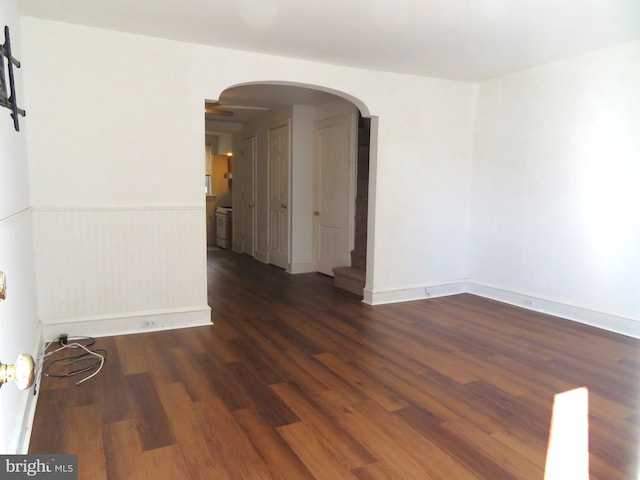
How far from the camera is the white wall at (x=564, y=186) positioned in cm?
377

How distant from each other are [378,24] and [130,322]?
307 cm

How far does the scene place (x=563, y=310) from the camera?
14.1ft

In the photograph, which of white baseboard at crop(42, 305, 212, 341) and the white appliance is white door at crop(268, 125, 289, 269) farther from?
white baseboard at crop(42, 305, 212, 341)

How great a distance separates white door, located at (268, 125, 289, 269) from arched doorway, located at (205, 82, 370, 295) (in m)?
0.02

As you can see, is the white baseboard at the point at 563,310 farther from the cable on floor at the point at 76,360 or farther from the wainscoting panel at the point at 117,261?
the cable on floor at the point at 76,360

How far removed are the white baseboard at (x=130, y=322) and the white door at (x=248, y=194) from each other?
3973mm

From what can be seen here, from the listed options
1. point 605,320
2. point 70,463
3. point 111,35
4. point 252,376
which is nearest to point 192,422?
point 252,376

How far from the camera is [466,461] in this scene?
6.66 ft

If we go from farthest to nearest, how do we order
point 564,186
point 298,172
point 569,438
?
point 298,172 → point 564,186 → point 569,438

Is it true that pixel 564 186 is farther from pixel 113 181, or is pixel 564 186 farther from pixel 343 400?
pixel 113 181

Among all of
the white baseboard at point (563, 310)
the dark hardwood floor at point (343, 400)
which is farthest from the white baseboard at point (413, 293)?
the dark hardwood floor at point (343, 400)

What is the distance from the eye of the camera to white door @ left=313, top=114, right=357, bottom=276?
585 centimetres

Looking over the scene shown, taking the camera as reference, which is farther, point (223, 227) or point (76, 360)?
point (223, 227)

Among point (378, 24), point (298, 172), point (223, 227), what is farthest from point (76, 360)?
point (223, 227)
